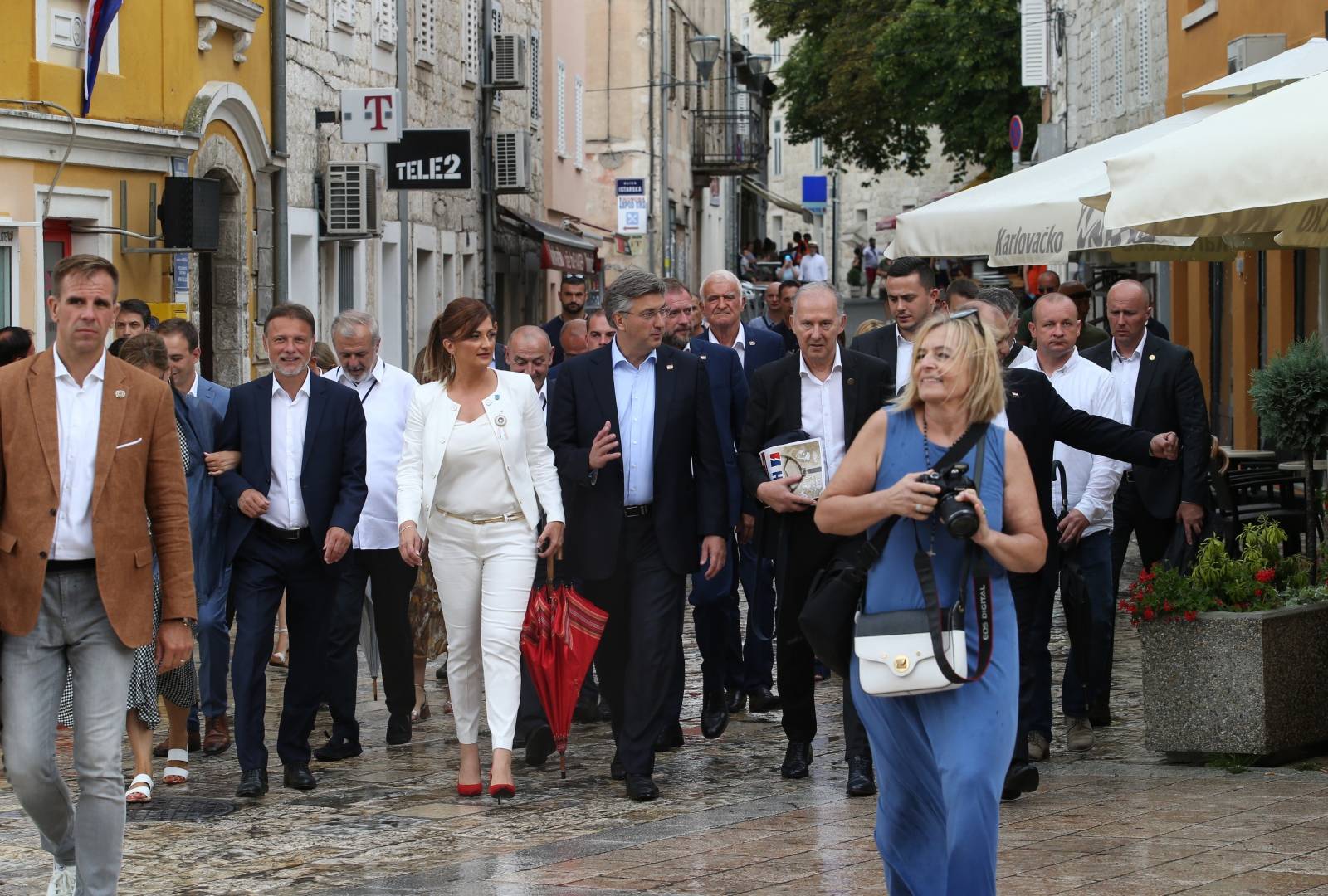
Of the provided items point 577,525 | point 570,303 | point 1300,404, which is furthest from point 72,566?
point 570,303

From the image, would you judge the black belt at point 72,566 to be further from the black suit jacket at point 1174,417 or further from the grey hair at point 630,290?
the black suit jacket at point 1174,417

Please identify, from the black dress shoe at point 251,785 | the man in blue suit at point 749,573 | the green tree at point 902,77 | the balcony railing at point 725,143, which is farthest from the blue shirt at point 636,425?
the balcony railing at point 725,143

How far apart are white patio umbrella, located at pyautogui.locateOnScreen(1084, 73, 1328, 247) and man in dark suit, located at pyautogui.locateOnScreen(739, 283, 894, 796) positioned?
132cm

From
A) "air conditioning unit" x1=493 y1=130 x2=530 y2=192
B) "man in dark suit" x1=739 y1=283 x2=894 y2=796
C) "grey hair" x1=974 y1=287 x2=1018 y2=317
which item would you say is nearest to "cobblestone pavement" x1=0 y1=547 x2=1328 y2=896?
"man in dark suit" x1=739 y1=283 x2=894 y2=796

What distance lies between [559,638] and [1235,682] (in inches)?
106

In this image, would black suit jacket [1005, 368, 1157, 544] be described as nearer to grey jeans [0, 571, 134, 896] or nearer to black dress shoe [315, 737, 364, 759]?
black dress shoe [315, 737, 364, 759]

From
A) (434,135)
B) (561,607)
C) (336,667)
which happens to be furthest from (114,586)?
(434,135)

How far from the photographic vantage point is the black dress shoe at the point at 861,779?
26.8 ft

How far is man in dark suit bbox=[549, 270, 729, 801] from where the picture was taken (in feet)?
28.2

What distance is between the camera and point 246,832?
782 cm

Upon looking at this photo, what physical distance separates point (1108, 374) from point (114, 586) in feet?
15.3

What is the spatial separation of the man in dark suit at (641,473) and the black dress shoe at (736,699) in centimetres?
167

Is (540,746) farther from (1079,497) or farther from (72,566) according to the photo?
(72,566)

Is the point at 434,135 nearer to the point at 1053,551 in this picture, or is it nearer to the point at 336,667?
the point at 336,667
